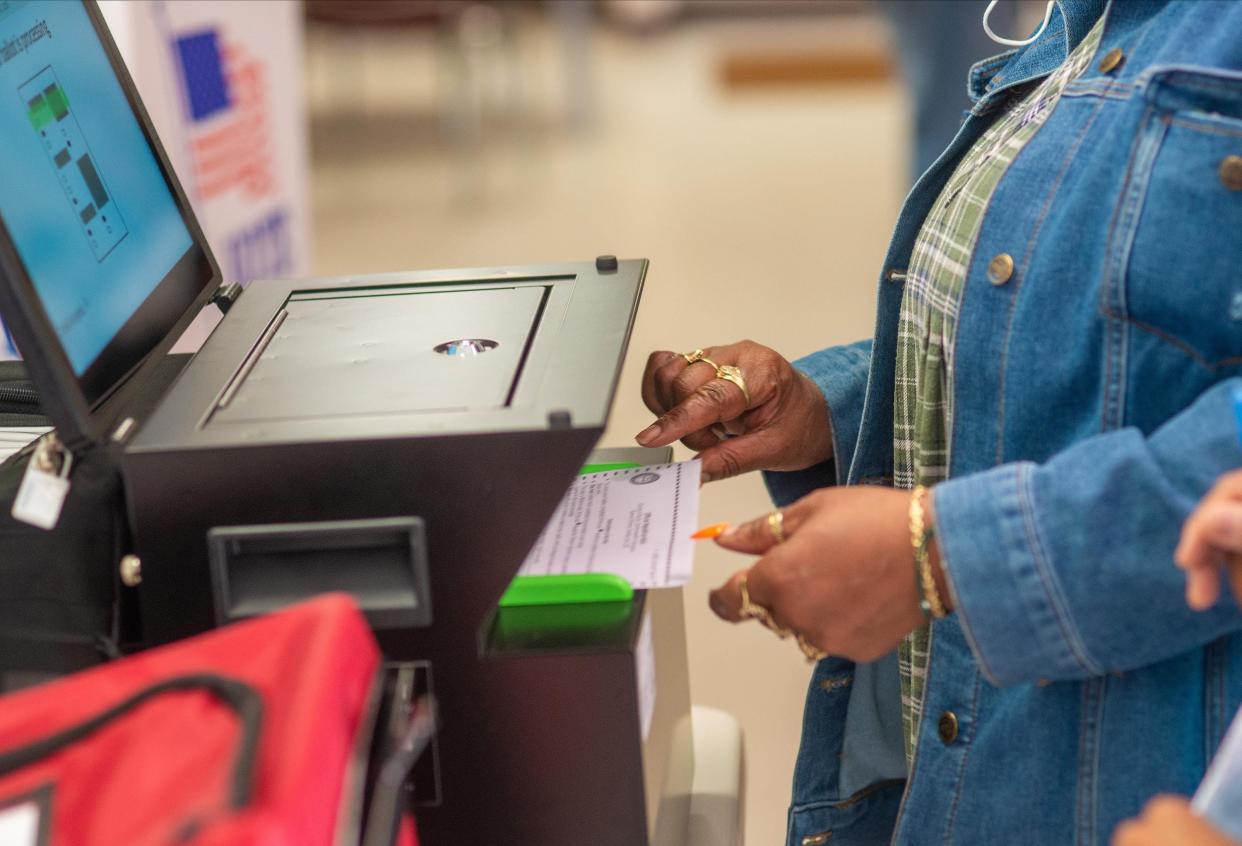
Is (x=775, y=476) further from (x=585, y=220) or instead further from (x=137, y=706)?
(x=585, y=220)

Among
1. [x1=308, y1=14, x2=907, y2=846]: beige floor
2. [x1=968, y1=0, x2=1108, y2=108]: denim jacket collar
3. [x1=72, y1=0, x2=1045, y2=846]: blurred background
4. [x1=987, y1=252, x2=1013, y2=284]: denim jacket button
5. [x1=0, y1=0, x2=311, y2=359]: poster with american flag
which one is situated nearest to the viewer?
[x1=987, y1=252, x2=1013, y2=284]: denim jacket button

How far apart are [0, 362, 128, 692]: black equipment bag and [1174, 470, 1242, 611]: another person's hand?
59cm

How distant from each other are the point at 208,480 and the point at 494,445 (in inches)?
6.4

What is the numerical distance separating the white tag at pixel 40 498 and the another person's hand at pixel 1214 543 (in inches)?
23.2

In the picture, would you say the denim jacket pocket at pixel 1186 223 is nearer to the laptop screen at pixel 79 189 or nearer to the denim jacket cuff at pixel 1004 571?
the denim jacket cuff at pixel 1004 571

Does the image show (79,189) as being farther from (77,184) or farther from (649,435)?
(649,435)

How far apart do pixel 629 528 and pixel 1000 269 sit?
0.29 m

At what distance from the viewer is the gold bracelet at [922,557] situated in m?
0.81

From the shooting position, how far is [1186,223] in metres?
0.80

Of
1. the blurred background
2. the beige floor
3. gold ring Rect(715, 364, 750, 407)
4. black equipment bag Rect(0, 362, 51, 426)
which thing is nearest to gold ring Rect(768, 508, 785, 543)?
gold ring Rect(715, 364, 750, 407)

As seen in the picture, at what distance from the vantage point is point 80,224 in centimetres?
88

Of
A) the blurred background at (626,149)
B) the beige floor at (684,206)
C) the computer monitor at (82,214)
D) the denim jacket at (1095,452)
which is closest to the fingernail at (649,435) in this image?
the denim jacket at (1095,452)

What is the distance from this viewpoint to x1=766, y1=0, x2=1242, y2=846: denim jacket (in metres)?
0.78

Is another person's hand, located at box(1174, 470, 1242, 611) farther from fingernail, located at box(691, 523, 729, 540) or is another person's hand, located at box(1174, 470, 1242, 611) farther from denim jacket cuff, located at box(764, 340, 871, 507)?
denim jacket cuff, located at box(764, 340, 871, 507)
